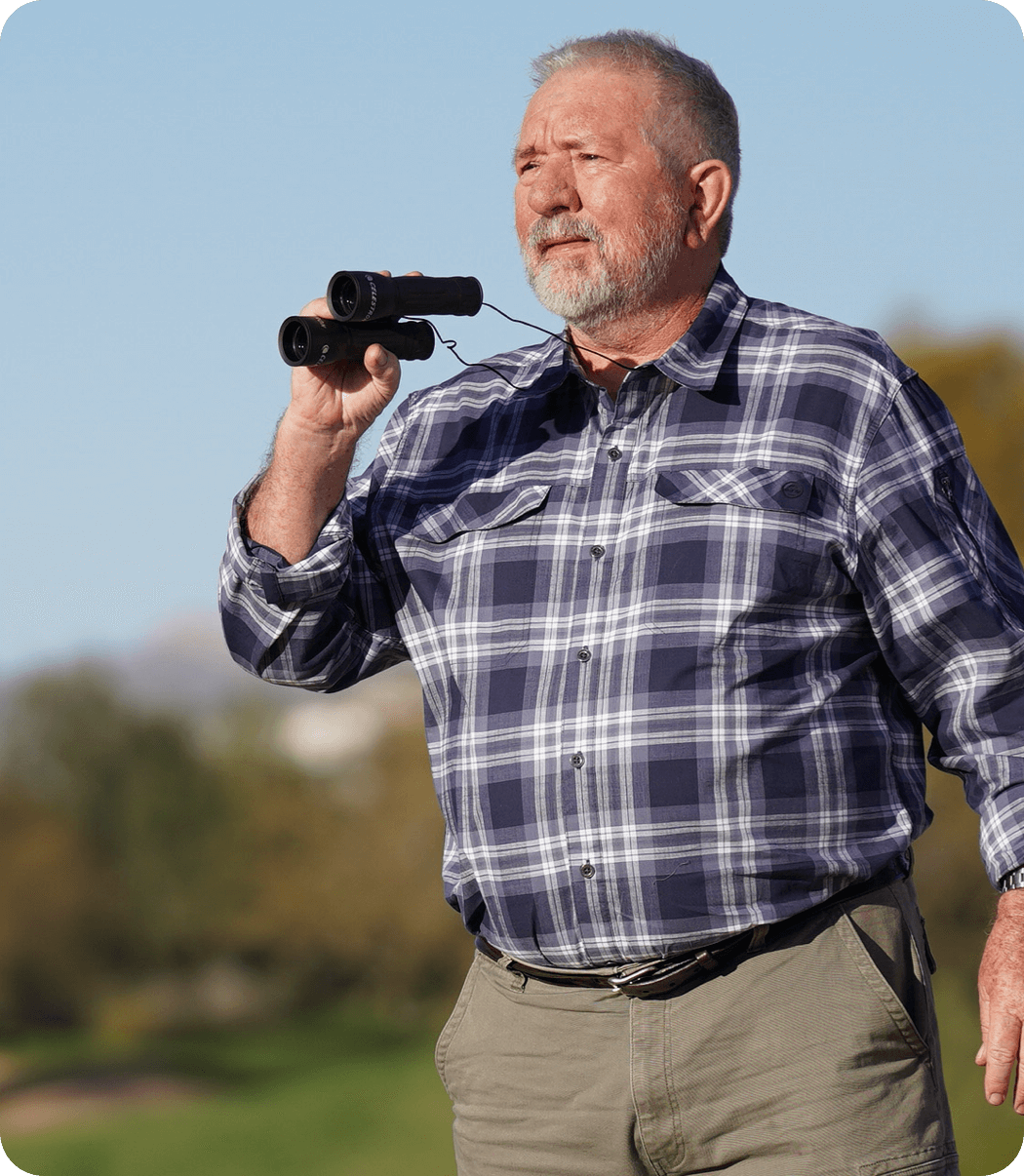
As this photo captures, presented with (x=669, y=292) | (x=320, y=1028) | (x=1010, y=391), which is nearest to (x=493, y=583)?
(x=669, y=292)

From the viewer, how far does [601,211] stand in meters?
2.13

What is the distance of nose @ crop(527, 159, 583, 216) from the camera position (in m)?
2.14

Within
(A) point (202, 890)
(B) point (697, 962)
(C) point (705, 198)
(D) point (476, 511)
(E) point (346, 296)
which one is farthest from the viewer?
(A) point (202, 890)

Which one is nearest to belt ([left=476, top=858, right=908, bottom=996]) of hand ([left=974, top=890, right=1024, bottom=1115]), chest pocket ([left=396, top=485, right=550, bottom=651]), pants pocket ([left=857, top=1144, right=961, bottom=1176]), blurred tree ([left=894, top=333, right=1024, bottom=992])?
hand ([left=974, top=890, right=1024, bottom=1115])

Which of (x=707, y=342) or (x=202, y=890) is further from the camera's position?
(x=202, y=890)

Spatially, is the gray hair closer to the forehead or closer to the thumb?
the forehead

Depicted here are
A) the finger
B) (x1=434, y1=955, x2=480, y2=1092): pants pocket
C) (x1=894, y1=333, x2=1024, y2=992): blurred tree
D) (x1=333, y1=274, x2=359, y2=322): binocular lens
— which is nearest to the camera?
the finger

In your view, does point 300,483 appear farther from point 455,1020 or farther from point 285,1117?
point 285,1117

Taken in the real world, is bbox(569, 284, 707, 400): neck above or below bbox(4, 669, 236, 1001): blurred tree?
above

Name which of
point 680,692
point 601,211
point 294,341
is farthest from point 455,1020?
point 601,211

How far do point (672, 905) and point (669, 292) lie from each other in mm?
999

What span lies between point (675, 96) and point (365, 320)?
68 cm

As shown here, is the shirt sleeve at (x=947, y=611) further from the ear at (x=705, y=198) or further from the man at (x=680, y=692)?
the ear at (x=705, y=198)

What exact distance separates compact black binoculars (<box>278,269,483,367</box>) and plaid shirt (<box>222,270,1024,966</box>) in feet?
0.83
